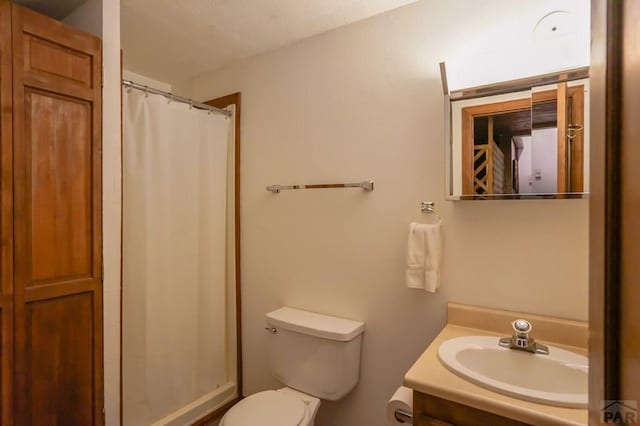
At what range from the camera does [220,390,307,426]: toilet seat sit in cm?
146

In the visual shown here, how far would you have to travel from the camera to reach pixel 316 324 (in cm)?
174

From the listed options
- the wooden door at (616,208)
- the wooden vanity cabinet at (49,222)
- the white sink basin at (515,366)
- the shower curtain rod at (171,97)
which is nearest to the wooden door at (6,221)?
the wooden vanity cabinet at (49,222)

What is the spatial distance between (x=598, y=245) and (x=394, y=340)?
1.34 m

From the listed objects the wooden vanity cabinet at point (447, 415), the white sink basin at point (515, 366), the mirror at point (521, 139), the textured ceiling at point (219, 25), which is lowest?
the wooden vanity cabinet at point (447, 415)

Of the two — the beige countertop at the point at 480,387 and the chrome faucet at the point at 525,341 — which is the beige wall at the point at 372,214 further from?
the chrome faucet at the point at 525,341

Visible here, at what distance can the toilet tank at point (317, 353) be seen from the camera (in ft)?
5.43

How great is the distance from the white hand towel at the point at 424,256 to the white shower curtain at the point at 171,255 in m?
1.27

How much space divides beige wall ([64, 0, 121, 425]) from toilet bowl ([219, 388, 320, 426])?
508 mm

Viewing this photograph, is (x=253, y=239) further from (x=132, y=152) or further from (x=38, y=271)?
(x=38, y=271)

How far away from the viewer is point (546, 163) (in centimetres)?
129

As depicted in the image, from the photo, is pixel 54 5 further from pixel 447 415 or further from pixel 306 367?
pixel 447 415

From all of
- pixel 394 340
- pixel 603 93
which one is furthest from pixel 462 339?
pixel 603 93

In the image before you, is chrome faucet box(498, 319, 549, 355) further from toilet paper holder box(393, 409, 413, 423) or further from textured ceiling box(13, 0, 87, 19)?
textured ceiling box(13, 0, 87, 19)

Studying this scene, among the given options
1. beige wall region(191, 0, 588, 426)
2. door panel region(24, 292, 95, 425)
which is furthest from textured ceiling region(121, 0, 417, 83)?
door panel region(24, 292, 95, 425)
